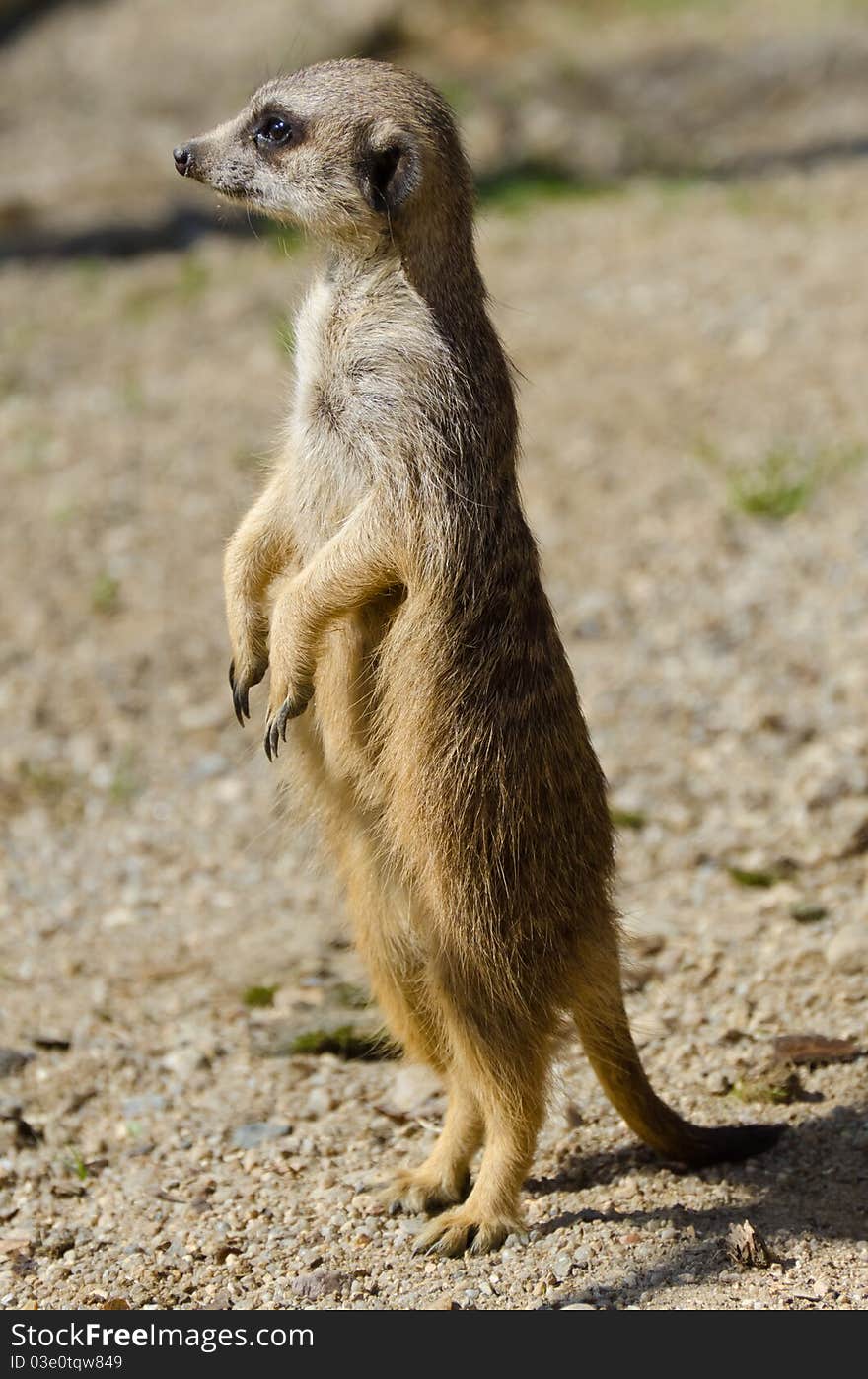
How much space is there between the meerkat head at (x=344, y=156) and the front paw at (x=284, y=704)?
34.0 inches

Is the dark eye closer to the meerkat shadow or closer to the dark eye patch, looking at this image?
the dark eye patch

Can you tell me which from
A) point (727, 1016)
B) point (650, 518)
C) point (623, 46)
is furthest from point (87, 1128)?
point (623, 46)

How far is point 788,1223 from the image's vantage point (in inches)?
124

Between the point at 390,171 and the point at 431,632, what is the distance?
2.91ft

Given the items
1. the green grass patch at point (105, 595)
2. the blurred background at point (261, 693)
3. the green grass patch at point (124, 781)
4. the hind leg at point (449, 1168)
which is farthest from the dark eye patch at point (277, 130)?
the green grass patch at point (105, 595)

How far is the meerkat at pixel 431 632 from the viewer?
3014mm

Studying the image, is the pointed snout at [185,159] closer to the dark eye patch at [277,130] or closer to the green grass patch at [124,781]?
the dark eye patch at [277,130]

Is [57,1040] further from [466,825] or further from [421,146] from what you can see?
[421,146]

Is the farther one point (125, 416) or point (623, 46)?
point (623, 46)

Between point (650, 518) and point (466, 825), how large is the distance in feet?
12.8

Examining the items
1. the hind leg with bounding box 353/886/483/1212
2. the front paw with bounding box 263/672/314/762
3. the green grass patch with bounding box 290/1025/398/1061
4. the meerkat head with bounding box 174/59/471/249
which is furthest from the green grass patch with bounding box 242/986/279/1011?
the meerkat head with bounding box 174/59/471/249

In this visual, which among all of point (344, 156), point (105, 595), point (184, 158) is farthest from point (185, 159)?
point (105, 595)

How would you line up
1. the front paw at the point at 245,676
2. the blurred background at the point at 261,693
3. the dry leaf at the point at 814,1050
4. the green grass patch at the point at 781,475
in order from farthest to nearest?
the green grass patch at the point at 781,475 → the dry leaf at the point at 814,1050 → the blurred background at the point at 261,693 → the front paw at the point at 245,676
